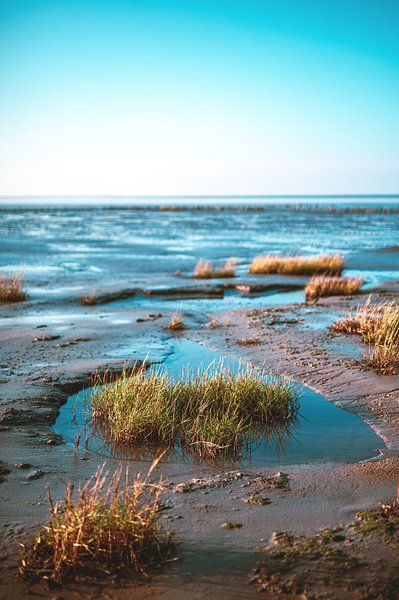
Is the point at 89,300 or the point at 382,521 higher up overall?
the point at 89,300

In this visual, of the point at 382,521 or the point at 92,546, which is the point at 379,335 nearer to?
the point at 382,521

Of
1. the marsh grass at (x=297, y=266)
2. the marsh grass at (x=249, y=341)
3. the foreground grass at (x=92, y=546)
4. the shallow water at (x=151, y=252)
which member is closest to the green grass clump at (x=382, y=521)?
the foreground grass at (x=92, y=546)

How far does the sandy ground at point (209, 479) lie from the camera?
4.11m

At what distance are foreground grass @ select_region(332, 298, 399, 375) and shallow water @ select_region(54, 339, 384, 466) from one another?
1.42 metres

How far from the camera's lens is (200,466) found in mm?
6230

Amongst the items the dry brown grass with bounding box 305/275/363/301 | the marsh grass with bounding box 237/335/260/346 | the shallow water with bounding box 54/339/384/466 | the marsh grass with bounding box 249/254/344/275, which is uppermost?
the marsh grass with bounding box 249/254/344/275

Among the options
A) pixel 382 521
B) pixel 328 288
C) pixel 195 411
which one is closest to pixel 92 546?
pixel 382 521

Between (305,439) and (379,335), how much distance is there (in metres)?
4.22

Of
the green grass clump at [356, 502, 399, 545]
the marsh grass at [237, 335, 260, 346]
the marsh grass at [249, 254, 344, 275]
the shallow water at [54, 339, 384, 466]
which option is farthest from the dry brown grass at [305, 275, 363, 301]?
the green grass clump at [356, 502, 399, 545]

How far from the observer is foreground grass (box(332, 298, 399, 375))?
30.7 ft

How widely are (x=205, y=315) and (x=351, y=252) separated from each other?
20656 millimetres

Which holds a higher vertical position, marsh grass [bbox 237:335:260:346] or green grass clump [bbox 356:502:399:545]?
marsh grass [bbox 237:335:260:346]

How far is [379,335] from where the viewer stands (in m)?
10.7

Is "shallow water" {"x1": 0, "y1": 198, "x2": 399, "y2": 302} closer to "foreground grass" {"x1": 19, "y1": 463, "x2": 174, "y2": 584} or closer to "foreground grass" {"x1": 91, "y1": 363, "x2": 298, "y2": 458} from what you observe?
"foreground grass" {"x1": 91, "y1": 363, "x2": 298, "y2": 458}
